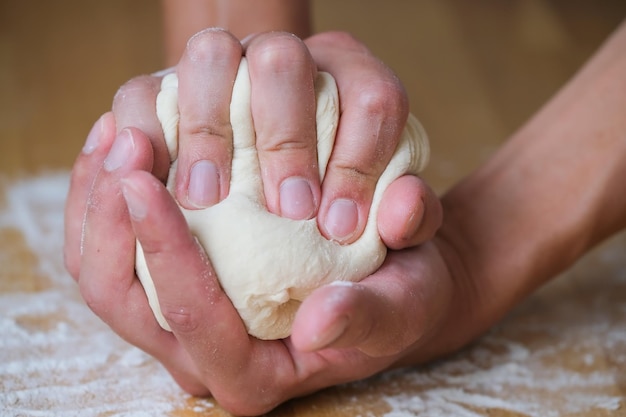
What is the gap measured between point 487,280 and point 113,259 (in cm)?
43

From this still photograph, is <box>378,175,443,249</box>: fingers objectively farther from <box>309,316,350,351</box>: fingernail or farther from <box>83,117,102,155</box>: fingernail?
<box>83,117,102,155</box>: fingernail

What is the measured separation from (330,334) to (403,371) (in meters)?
0.32

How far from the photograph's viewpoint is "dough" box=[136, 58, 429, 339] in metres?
0.73

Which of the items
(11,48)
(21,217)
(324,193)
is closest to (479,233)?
(324,193)

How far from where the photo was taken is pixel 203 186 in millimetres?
764

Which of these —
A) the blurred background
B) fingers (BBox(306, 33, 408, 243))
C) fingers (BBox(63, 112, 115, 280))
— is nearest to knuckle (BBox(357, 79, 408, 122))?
fingers (BBox(306, 33, 408, 243))

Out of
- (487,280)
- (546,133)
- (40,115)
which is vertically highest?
(546,133)

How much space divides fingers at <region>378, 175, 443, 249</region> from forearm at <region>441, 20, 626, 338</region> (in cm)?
20

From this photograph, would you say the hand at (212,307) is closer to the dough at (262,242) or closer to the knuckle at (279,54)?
the dough at (262,242)

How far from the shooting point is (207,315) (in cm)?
71

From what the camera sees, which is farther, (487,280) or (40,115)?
(40,115)

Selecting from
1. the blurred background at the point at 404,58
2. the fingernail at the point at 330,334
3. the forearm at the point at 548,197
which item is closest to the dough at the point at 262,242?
the fingernail at the point at 330,334

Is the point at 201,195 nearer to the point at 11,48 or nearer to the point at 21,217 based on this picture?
the point at 21,217

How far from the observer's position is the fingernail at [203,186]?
0.76 m
